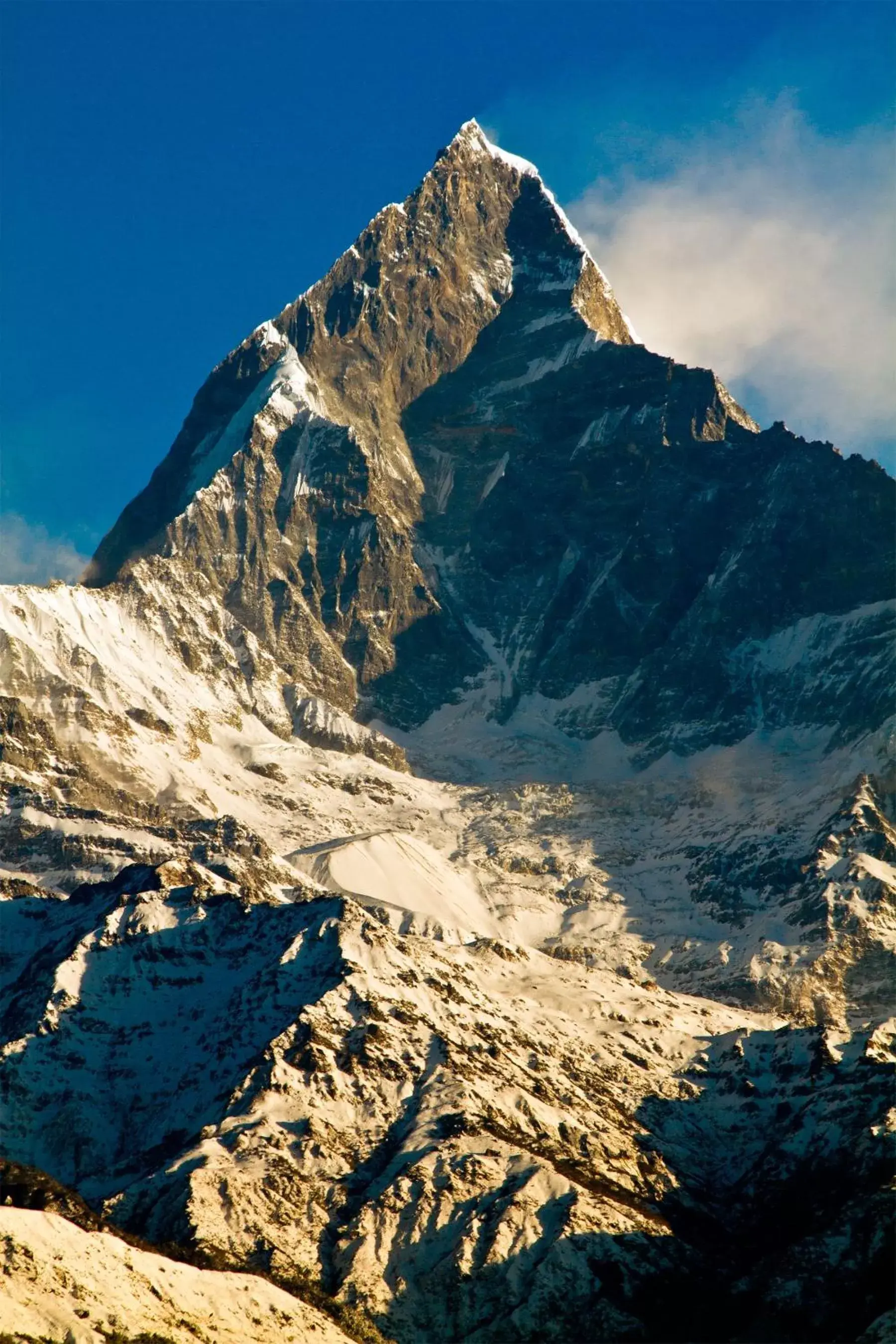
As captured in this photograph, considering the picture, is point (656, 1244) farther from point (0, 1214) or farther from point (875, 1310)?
point (0, 1214)

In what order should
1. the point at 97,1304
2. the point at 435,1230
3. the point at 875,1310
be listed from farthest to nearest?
the point at 435,1230 < the point at 875,1310 < the point at 97,1304

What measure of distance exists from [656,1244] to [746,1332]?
1510 centimetres

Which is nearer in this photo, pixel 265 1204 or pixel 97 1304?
pixel 97 1304

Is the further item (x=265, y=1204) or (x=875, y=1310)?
(x=265, y=1204)

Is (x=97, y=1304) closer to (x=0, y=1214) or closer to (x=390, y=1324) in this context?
(x=0, y=1214)

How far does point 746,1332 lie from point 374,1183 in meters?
37.9

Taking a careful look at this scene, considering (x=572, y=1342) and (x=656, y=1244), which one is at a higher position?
(x=656, y=1244)

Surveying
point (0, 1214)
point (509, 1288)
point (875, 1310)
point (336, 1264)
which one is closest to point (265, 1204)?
point (336, 1264)

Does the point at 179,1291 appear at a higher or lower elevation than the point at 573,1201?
lower

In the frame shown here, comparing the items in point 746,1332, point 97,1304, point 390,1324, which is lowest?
point 97,1304

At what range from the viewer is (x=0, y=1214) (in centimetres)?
16162

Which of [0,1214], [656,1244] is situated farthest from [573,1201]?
[0,1214]

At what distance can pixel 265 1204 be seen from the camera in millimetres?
193875

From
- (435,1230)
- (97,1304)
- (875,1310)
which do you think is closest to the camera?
(97,1304)
